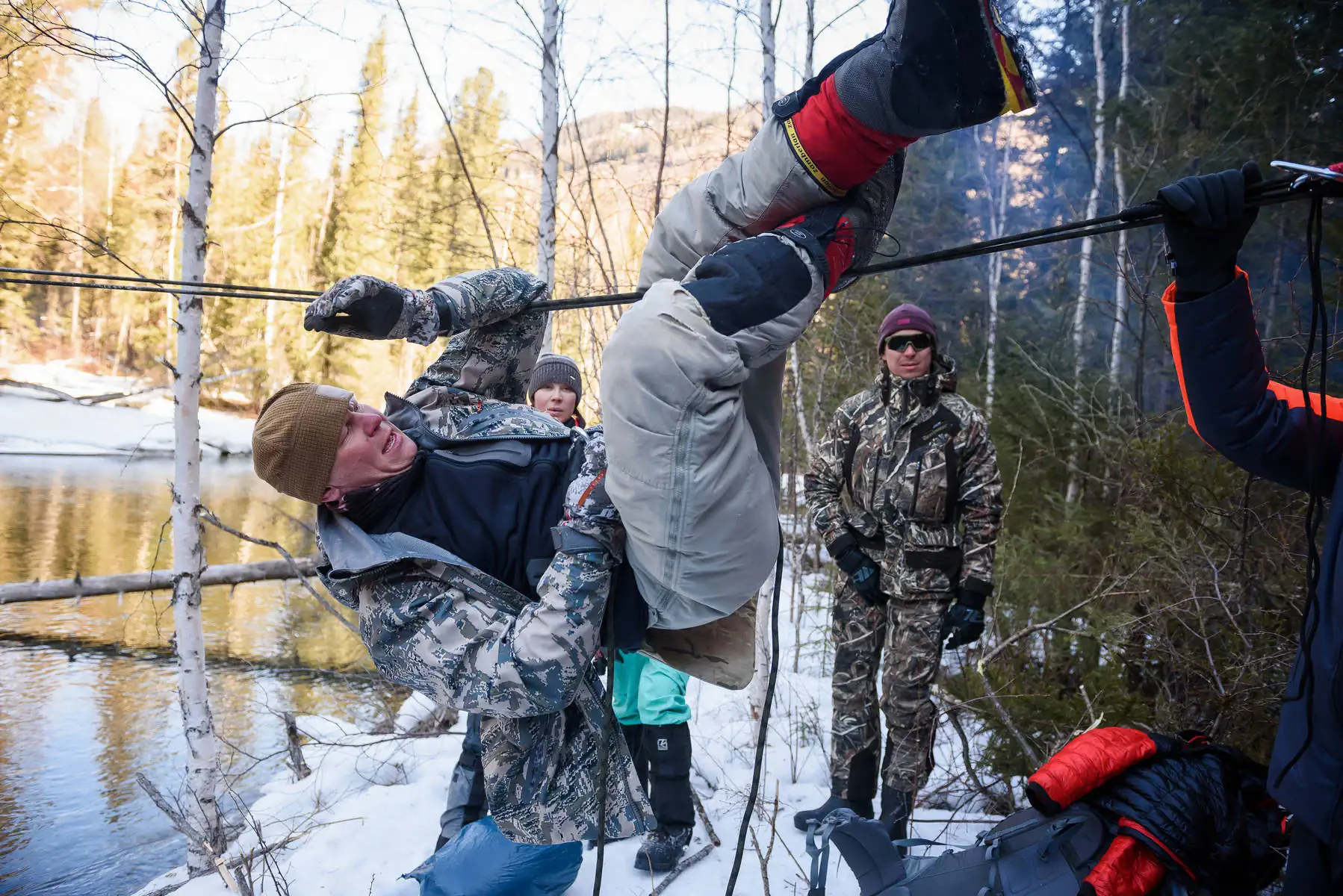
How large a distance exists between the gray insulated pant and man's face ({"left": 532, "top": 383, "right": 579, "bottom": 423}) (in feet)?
8.71

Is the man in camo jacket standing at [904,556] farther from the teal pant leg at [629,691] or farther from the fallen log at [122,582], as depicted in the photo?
the fallen log at [122,582]

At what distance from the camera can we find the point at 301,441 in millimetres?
1802

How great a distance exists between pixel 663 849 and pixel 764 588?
169 cm

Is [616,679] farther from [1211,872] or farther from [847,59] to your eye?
[847,59]

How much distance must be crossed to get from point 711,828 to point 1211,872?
204cm

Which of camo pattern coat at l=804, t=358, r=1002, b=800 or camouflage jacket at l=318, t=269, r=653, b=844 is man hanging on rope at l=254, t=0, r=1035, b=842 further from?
camo pattern coat at l=804, t=358, r=1002, b=800

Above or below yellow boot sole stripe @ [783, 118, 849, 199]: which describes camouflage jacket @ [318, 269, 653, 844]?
below

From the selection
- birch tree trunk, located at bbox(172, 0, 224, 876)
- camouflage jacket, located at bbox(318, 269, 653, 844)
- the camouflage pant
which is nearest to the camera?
camouflage jacket, located at bbox(318, 269, 653, 844)

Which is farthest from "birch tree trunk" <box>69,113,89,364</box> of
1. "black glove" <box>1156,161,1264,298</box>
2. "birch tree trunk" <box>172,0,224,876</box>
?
"black glove" <box>1156,161,1264,298</box>

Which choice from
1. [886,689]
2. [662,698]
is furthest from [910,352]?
[662,698]

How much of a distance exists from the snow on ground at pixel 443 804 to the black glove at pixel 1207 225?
2119mm

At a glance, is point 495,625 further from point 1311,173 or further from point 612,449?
point 1311,173

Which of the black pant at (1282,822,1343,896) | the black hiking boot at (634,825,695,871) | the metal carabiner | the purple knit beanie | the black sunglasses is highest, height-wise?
the metal carabiner

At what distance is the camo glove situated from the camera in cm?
203
